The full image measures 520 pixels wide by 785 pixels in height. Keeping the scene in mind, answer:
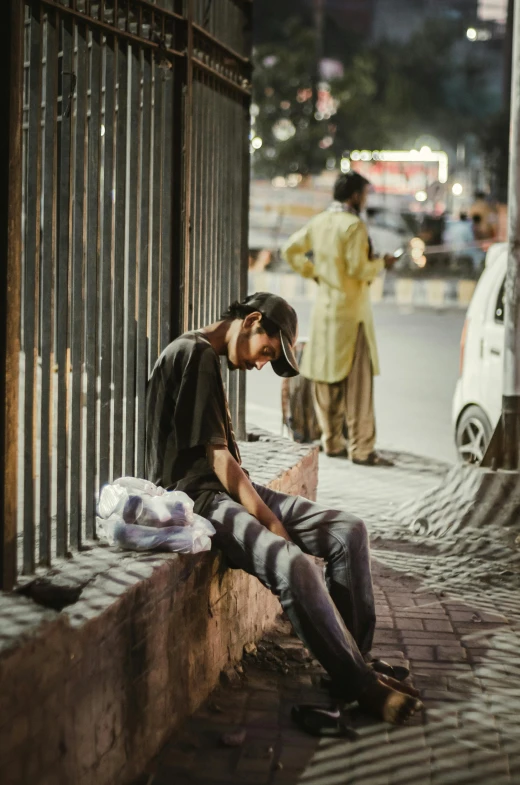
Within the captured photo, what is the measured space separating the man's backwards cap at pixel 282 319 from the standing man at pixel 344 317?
4393mm

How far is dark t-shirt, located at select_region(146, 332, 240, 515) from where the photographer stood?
4227 mm

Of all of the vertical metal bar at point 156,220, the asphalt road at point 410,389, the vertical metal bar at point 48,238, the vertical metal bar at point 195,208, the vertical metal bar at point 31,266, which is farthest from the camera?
the asphalt road at point 410,389

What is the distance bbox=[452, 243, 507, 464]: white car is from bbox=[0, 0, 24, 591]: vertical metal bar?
15.9 ft

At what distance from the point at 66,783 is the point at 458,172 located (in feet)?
176

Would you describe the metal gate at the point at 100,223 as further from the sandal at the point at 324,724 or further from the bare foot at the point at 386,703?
the bare foot at the point at 386,703

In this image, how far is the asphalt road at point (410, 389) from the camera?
1034 cm

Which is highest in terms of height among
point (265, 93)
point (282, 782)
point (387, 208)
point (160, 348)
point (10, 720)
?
point (265, 93)

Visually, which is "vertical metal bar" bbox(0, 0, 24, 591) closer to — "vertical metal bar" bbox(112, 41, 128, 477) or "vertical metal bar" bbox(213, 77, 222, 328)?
"vertical metal bar" bbox(112, 41, 128, 477)

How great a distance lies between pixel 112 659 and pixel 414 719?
1.31m

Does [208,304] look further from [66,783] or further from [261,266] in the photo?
[261,266]

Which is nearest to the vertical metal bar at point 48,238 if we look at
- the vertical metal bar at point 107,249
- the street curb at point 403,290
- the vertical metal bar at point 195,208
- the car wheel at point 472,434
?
the vertical metal bar at point 107,249

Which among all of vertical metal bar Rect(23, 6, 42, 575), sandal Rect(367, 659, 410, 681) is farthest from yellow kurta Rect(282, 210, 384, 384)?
vertical metal bar Rect(23, 6, 42, 575)

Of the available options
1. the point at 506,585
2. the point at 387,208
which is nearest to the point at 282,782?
the point at 506,585

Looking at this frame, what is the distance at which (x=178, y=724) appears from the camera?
4.05 m
